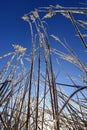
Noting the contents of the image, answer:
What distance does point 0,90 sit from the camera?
3.38 ft

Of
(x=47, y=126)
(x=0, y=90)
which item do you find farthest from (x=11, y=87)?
(x=47, y=126)

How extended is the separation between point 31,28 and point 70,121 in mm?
638

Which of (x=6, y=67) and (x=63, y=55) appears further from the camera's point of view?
(x=6, y=67)

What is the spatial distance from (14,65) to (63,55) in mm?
546

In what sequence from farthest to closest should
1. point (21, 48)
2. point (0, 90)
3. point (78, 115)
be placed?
1. point (21, 48)
2. point (78, 115)
3. point (0, 90)

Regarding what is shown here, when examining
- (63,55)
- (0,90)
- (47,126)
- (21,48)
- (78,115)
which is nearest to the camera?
(0,90)

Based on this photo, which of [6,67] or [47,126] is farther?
[47,126]

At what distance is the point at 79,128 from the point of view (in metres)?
1.23

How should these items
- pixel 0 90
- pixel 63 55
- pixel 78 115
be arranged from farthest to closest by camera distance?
pixel 78 115
pixel 63 55
pixel 0 90

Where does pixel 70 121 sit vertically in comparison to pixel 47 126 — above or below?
below

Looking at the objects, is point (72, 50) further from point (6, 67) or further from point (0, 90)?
point (6, 67)

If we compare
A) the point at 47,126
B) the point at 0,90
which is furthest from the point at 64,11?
the point at 47,126

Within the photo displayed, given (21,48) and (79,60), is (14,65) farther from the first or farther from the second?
(79,60)

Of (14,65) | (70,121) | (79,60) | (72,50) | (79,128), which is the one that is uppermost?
(14,65)
